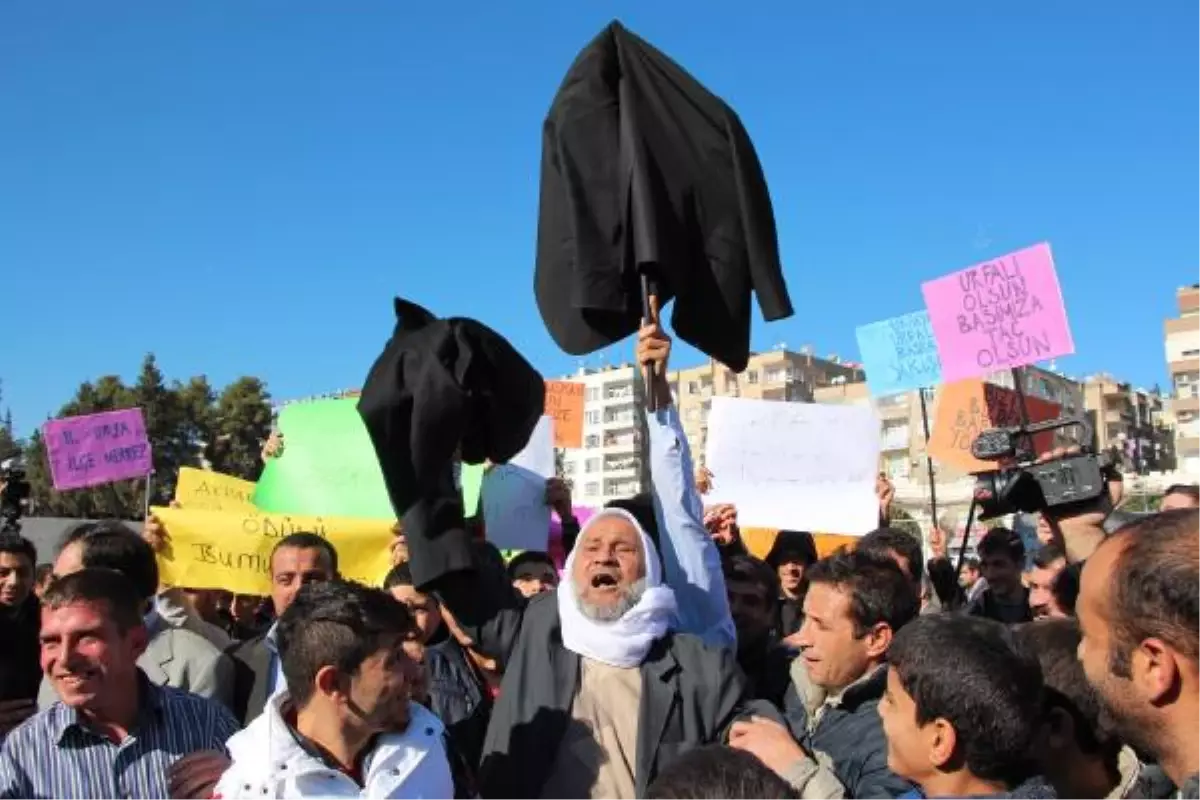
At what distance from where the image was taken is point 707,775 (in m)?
1.79

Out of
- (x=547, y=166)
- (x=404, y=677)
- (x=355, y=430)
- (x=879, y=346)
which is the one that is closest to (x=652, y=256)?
(x=547, y=166)

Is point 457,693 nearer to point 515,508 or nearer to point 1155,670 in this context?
point 1155,670

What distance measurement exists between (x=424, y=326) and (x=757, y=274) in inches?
42.7

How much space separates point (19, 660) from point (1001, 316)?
6503mm

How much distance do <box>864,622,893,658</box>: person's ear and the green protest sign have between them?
14.0ft

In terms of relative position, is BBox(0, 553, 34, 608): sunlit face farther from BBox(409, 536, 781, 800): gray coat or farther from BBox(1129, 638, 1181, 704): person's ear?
BBox(1129, 638, 1181, 704): person's ear

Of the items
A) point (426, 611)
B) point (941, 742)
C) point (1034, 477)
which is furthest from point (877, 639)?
point (426, 611)

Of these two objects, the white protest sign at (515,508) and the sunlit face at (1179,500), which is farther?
the white protest sign at (515,508)

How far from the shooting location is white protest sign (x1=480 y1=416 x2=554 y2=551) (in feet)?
19.5

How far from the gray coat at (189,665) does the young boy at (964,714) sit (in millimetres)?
2552

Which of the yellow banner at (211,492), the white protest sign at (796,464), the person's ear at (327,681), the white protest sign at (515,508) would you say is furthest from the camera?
the yellow banner at (211,492)

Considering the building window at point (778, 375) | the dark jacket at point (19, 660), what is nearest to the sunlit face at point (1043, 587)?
the dark jacket at point (19, 660)

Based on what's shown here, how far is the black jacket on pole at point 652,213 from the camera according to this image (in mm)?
3707

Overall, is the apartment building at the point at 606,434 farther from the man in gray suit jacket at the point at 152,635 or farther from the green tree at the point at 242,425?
the man in gray suit jacket at the point at 152,635
